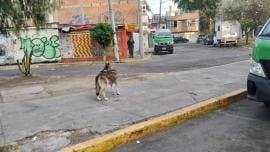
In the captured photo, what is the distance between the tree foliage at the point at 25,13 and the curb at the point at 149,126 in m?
6.72

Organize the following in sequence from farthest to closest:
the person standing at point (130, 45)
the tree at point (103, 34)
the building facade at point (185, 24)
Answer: the building facade at point (185, 24), the person standing at point (130, 45), the tree at point (103, 34)

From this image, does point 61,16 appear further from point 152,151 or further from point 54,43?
point 152,151

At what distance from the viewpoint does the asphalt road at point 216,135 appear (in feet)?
20.4

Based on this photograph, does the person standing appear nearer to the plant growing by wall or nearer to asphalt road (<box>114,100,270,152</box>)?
the plant growing by wall

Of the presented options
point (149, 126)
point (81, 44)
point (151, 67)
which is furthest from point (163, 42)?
point (149, 126)

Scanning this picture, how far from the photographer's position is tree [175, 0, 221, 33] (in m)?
72.9

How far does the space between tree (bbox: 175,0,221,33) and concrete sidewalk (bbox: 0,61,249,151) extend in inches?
2389

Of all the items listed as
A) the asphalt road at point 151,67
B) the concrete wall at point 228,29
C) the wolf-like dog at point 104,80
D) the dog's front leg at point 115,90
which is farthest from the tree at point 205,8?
the wolf-like dog at point 104,80

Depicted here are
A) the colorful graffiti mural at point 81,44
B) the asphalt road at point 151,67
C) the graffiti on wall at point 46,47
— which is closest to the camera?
the asphalt road at point 151,67

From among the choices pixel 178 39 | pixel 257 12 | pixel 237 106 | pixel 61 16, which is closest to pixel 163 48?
pixel 257 12

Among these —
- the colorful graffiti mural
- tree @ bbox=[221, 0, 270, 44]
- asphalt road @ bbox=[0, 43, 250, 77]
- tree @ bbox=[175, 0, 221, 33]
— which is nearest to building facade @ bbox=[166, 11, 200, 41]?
tree @ bbox=[175, 0, 221, 33]

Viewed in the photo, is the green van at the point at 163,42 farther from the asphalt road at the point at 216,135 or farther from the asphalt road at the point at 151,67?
the asphalt road at the point at 216,135

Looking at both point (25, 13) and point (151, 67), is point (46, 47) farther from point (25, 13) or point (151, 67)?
point (25, 13)

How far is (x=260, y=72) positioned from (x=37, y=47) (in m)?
25.2
